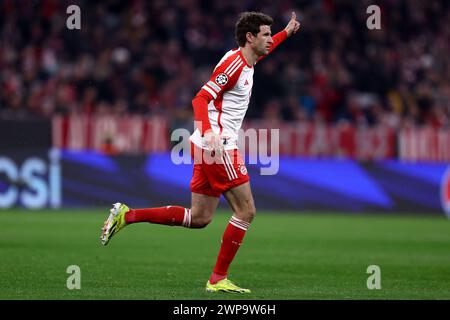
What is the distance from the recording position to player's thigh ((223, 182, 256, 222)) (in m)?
8.45

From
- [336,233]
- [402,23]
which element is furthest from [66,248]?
[402,23]

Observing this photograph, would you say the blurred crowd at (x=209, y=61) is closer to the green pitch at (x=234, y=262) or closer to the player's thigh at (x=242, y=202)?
the green pitch at (x=234, y=262)

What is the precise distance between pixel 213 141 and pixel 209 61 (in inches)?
614

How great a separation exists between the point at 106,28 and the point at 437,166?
8.81 metres

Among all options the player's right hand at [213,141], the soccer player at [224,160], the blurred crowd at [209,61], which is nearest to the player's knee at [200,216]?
the soccer player at [224,160]

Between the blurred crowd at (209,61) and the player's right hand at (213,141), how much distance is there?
40.3ft

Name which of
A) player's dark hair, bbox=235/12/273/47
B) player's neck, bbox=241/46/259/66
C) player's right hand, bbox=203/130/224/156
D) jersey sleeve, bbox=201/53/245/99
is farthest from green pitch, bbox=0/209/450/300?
player's dark hair, bbox=235/12/273/47

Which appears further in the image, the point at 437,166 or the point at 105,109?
the point at 105,109

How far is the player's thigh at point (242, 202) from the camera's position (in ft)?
27.7

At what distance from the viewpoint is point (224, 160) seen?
8.42 meters

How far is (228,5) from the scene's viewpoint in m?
25.0

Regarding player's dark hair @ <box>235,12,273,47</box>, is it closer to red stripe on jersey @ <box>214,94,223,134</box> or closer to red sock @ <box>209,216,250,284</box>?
red stripe on jersey @ <box>214,94,223,134</box>
